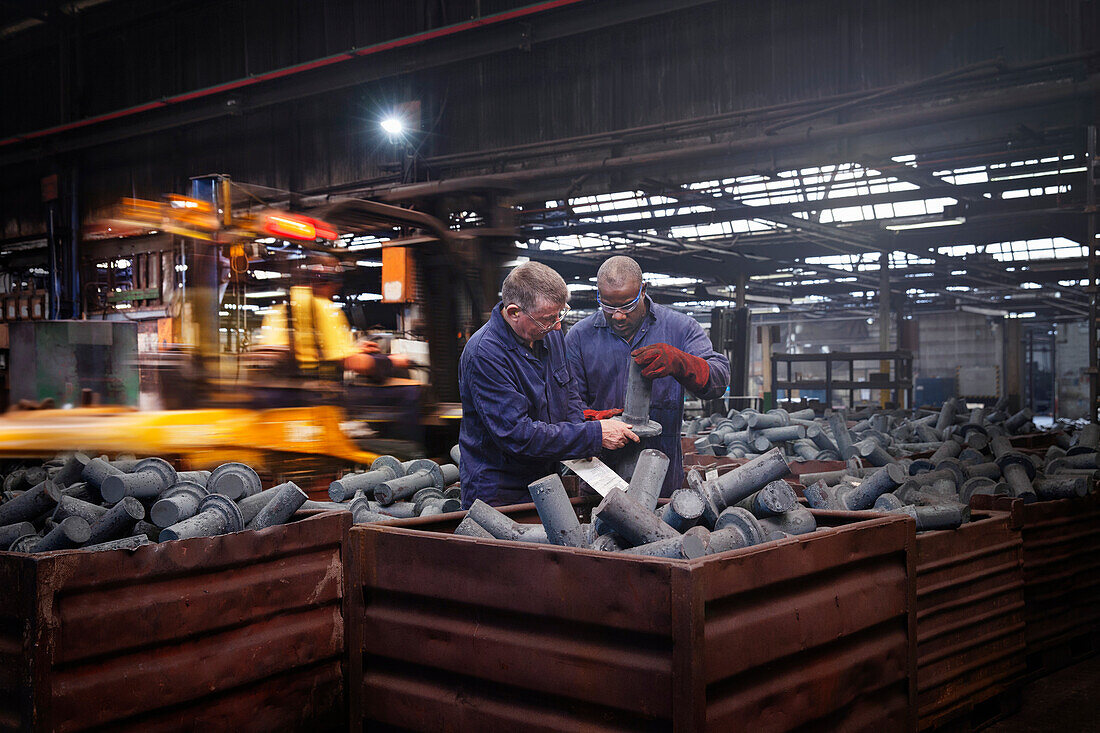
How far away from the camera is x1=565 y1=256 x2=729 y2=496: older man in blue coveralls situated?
404cm

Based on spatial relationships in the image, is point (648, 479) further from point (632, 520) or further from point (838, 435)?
point (838, 435)

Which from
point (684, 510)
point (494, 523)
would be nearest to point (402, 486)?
point (494, 523)

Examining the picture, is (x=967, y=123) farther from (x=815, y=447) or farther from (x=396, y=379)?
(x=396, y=379)

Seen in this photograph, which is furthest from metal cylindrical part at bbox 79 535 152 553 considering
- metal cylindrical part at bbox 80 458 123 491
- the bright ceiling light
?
the bright ceiling light

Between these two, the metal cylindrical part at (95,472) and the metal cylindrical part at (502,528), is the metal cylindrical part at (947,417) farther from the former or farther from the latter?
the metal cylindrical part at (95,472)

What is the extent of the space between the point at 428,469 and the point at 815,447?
139 inches

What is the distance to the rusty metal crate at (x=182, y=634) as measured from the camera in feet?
7.29

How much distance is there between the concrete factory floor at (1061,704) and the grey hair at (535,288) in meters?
2.72

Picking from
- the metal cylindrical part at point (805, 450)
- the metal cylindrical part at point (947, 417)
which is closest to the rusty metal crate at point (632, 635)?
the metal cylindrical part at point (805, 450)

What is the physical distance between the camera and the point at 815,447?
7.29 metres

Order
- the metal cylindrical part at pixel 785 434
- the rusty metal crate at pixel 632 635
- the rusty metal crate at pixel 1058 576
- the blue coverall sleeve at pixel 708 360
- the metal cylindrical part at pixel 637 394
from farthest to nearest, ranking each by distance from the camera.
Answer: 1. the metal cylindrical part at pixel 785 434
2. the rusty metal crate at pixel 1058 576
3. the blue coverall sleeve at pixel 708 360
4. the metal cylindrical part at pixel 637 394
5. the rusty metal crate at pixel 632 635

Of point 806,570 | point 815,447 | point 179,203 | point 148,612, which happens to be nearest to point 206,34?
point 179,203

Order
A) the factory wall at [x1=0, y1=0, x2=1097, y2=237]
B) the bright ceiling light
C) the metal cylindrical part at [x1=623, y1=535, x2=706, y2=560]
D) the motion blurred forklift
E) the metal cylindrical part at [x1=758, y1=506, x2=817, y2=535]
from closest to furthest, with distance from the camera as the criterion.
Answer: the metal cylindrical part at [x1=623, y1=535, x2=706, y2=560] → the metal cylindrical part at [x1=758, y1=506, x2=817, y2=535] → the motion blurred forklift → the factory wall at [x1=0, y1=0, x2=1097, y2=237] → the bright ceiling light

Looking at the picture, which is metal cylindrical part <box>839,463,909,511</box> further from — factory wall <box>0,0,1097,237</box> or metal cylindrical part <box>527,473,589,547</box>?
factory wall <box>0,0,1097,237</box>
